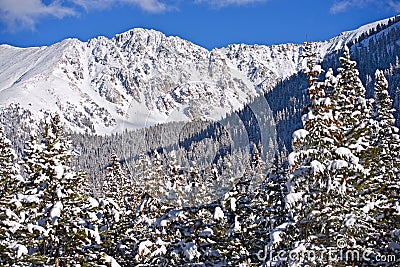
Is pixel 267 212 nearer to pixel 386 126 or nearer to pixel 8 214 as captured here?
pixel 386 126

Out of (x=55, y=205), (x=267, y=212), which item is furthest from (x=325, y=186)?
(x=55, y=205)

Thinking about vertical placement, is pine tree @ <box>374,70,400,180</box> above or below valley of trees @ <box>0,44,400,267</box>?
above

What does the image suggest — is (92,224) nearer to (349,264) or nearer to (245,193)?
(245,193)

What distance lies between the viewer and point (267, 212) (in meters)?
17.0

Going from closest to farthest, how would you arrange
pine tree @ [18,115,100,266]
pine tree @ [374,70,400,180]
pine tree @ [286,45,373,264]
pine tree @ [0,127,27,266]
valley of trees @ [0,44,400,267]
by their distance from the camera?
pine tree @ [286,45,373,264], valley of trees @ [0,44,400,267], pine tree @ [18,115,100,266], pine tree @ [0,127,27,266], pine tree @ [374,70,400,180]

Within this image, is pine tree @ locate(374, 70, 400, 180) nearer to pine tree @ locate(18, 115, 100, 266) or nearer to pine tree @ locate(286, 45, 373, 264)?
pine tree @ locate(286, 45, 373, 264)

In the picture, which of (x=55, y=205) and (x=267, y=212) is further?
(x=267, y=212)

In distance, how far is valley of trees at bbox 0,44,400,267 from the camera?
557 inches

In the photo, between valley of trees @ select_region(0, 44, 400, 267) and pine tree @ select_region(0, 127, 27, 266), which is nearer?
valley of trees @ select_region(0, 44, 400, 267)

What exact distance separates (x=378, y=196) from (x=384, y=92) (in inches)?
296

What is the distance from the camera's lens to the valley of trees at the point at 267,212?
557 inches

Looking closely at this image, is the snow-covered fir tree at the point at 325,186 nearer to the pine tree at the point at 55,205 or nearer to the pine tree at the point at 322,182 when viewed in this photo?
the pine tree at the point at 322,182

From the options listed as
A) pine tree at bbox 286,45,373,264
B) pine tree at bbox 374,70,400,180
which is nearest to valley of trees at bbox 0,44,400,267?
pine tree at bbox 286,45,373,264

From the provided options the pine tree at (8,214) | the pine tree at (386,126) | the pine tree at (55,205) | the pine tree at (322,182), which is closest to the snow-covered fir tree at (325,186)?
the pine tree at (322,182)
